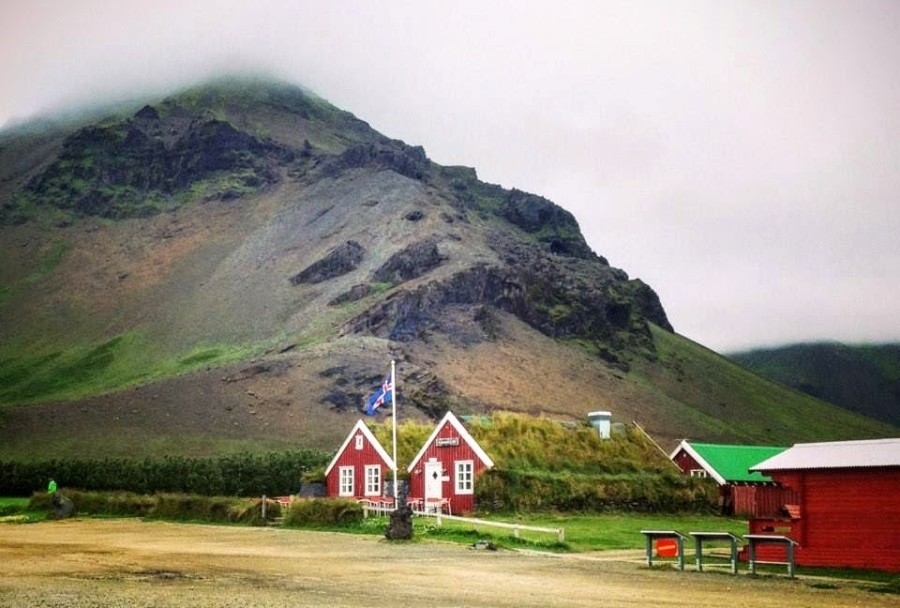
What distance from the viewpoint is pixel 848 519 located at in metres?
26.2

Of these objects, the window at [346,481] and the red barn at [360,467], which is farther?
the window at [346,481]

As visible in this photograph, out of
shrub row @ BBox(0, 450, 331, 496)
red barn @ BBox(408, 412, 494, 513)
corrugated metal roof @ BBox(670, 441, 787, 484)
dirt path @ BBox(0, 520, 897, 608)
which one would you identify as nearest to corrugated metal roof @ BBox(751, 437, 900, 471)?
dirt path @ BBox(0, 520, 897, 608)

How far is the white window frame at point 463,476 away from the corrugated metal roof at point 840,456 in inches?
679

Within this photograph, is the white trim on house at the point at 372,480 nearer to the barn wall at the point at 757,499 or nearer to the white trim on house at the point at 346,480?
the white trim on house at the point at 346,480

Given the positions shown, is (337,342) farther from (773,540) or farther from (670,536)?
(773,540)

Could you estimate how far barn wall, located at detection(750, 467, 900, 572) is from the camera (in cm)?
2527

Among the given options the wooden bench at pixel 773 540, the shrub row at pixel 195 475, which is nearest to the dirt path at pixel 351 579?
the wooden bench at pixel 773 540

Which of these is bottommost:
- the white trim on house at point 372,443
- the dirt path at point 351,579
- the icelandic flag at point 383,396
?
the dirt path at point 351,579

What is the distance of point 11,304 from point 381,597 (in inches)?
7477

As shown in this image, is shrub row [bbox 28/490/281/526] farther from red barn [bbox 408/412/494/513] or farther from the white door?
red barn [bbox 408/412/494/513]

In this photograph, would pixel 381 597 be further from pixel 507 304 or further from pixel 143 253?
pixel 143 253

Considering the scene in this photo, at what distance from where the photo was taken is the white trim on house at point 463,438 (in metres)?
43.4

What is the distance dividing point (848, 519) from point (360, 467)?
96.6 ft

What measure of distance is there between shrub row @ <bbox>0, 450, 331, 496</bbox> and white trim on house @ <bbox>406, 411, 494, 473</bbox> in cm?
1712
